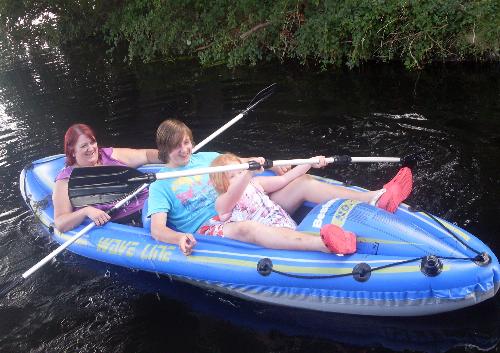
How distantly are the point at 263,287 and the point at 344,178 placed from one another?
2.01 metres

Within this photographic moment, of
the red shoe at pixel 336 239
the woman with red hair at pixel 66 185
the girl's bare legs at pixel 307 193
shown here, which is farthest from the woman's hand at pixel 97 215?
the red shoe at pixel 336 239

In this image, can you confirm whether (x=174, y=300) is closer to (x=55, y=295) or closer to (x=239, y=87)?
(x=55, y=295)

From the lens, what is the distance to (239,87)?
8102 millimetres

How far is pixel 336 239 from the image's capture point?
8.98ft

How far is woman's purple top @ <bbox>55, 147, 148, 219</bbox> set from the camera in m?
3.99

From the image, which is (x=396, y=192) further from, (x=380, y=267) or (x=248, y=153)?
(x=248, y=153)

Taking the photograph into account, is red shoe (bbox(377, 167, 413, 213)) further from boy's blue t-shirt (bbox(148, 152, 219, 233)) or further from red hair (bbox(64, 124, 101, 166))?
red hair (bbox(64, 124, 101, 166))

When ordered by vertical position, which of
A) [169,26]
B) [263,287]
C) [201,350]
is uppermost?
[169,26]

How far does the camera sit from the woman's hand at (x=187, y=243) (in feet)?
10.4

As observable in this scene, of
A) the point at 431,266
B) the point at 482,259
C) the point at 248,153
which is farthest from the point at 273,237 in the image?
the point at 248,153

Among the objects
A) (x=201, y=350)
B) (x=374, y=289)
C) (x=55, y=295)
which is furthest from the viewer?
(x=55, y=295)

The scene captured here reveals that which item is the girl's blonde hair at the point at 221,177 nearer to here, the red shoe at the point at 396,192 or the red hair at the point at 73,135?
the red shoe at the point at 396,192

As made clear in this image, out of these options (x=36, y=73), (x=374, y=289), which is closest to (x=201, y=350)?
(x=374, y=289)

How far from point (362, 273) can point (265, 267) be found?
1.86ft
